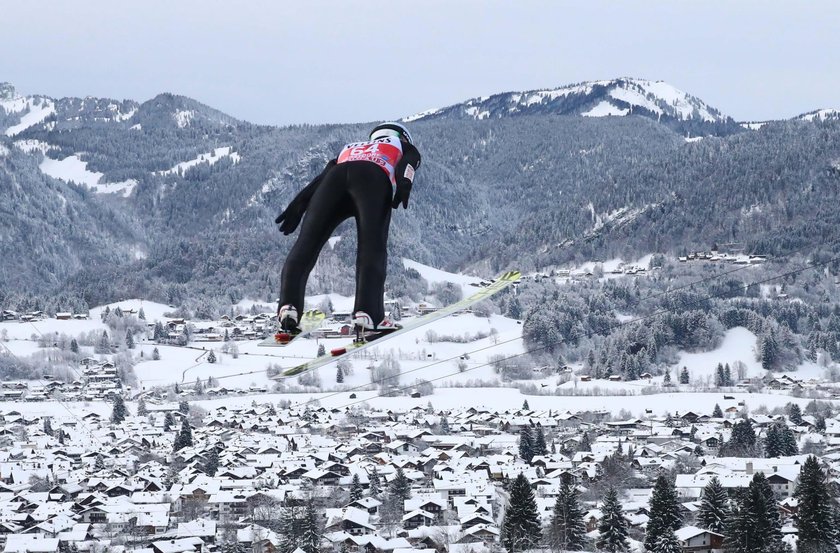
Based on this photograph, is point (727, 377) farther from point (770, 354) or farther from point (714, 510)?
point (714, 510)

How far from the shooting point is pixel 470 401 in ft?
311

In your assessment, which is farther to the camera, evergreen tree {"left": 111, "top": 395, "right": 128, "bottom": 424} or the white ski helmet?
evergreen tree {"left": 111, "top": 395, "right": 128, "bottom": 424}

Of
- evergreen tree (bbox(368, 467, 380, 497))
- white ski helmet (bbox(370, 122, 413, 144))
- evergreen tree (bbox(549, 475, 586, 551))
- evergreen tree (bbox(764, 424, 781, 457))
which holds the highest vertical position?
evergreen tree (bbox(764, 424, 781, 457))

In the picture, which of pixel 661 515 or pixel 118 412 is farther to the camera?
pixel 118 412

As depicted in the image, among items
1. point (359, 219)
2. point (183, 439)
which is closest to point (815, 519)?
point (359, 219)

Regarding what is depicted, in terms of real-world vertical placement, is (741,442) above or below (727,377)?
below

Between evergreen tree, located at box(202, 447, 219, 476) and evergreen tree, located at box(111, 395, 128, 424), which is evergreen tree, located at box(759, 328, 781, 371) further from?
evergreen tree, located at box(202, 447, 219, 476)

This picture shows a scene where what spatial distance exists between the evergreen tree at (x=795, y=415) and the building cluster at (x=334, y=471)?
0.44 meters

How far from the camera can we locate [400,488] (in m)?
59.0

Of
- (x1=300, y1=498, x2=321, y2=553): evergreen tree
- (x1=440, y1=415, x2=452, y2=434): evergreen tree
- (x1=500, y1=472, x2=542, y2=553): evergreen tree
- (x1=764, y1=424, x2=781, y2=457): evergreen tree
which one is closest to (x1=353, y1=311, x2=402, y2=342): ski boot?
(x1=300, y1=498, x2=321, y2=553): evergreen tree

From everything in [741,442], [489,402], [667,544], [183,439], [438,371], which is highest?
[438,371]

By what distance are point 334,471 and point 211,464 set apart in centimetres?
506

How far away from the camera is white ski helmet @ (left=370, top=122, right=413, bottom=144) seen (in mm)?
17562

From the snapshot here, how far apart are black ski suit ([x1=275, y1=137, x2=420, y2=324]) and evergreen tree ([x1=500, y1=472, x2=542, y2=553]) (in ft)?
96.0
